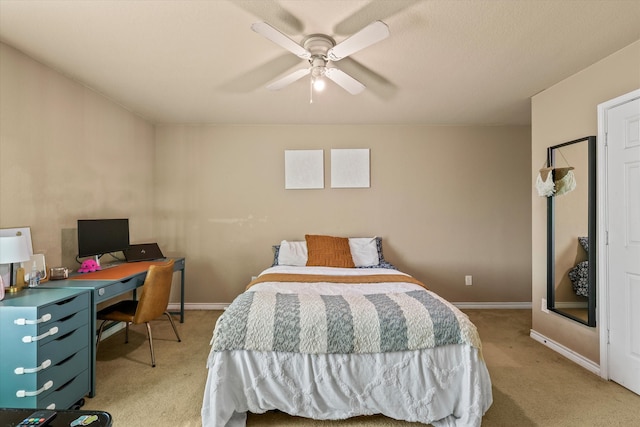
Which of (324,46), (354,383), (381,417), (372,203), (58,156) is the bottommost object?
(381,417)

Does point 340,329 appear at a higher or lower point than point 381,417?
higher

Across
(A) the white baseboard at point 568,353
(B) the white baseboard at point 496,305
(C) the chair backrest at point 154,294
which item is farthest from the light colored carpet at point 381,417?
(B) the white baseboard at point 496,305

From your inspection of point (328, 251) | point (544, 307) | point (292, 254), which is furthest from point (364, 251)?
point (544, 307)

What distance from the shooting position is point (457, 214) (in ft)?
13.7

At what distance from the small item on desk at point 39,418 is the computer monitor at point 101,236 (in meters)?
2.07

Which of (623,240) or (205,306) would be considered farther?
(205,306)

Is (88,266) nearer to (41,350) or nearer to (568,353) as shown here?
(41,350)

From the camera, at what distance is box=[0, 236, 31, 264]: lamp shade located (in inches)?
77.1

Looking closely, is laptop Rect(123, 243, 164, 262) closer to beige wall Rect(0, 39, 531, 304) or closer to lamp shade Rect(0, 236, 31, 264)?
beige wall Rect(0, 39, 531, 304)

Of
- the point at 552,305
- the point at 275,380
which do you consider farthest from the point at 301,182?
the point at 552,305

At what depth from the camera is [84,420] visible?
102cm

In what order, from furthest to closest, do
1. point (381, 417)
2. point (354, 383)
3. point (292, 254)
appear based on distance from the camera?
point (292, 254) < point (381, 417) < point (354, 383)

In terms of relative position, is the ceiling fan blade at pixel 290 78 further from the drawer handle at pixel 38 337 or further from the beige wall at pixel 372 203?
the drawer handle at pixel 38 337

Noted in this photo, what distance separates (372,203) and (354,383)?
256 centimetres
